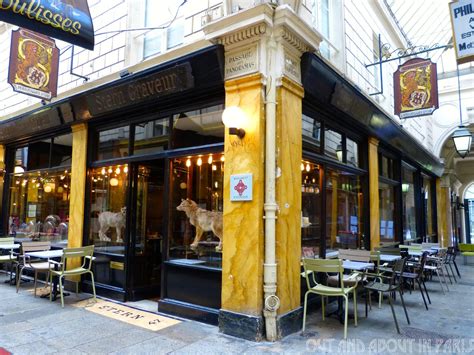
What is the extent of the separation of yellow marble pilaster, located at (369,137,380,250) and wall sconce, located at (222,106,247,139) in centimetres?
472

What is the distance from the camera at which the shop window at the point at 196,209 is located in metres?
5.66

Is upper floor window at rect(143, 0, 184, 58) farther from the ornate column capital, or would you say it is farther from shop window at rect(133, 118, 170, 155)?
the ornate column capital

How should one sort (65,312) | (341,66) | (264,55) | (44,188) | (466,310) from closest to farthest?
(264,55)
(65,312)
(466,310)
(341,66)
(44,188)

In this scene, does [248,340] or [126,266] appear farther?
Result: [126,266]

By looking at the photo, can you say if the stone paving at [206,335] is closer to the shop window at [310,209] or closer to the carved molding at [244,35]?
the shop window at [310,209]

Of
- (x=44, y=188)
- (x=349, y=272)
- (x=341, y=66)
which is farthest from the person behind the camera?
(x=44, y=188)

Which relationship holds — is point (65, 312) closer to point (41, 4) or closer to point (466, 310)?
point (41, 4)

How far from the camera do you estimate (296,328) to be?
4.99m

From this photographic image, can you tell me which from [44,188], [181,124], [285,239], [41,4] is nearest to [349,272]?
[285,239]

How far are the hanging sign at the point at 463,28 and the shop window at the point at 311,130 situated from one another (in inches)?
89.0

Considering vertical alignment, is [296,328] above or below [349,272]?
below

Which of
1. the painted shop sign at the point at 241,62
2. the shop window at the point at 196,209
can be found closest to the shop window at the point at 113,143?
the shop window at the point at 196,209

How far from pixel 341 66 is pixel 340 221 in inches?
128

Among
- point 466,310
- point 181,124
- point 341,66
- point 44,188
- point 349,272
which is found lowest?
point 466,310
